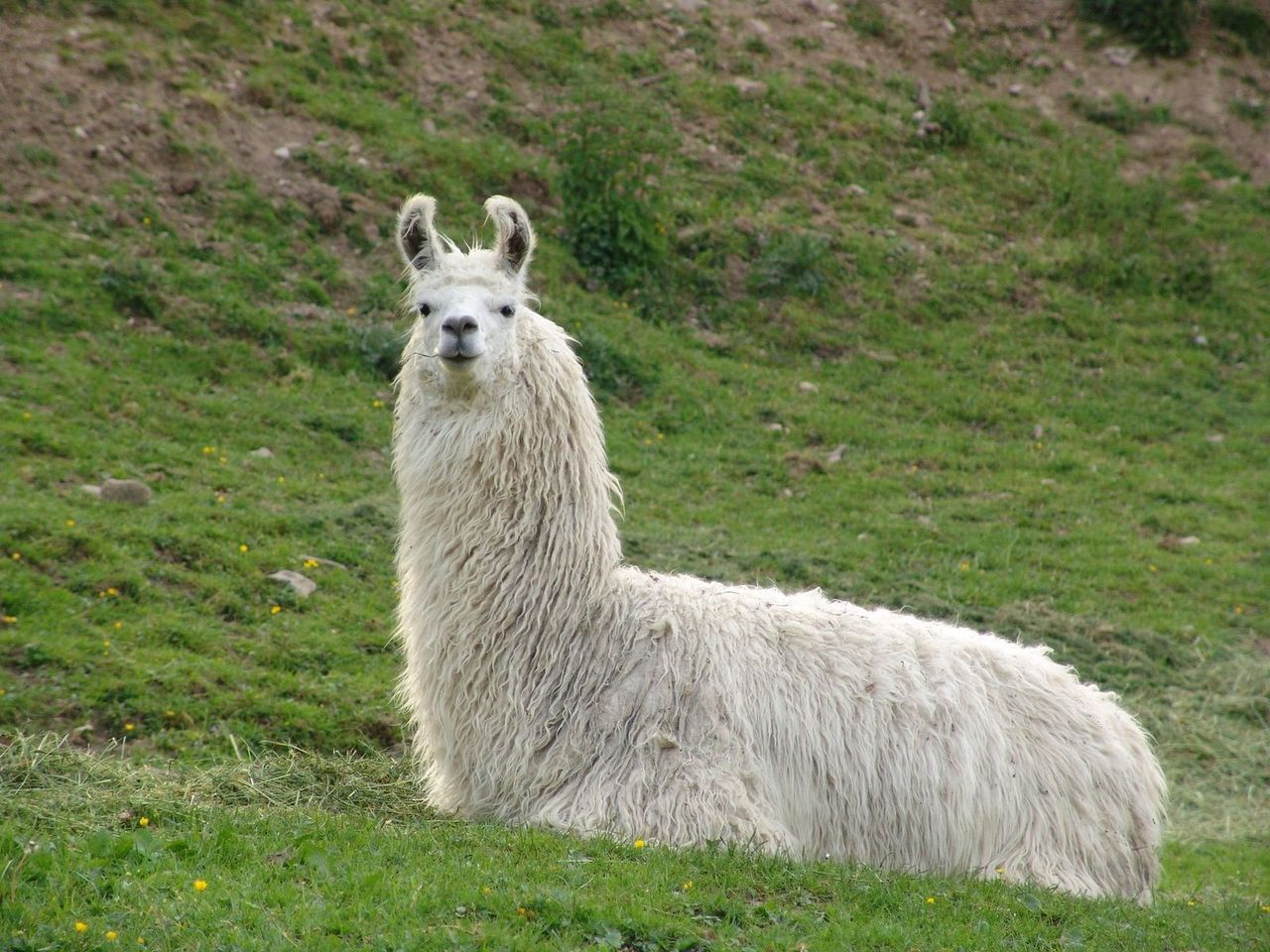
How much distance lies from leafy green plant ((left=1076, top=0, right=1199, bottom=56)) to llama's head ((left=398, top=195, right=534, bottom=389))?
17697mm

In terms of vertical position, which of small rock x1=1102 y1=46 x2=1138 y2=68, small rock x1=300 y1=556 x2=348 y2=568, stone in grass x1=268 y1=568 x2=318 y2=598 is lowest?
small rock x1=300 y1=556 x2=348 y2=568

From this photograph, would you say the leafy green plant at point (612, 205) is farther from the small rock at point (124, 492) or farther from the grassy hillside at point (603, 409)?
the small rock at point (124, 492)

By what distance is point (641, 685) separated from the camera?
5.87 m

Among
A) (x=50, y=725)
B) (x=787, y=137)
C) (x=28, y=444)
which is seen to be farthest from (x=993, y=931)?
(x=787, y=137)

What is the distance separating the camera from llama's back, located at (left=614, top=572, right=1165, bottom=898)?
583cm

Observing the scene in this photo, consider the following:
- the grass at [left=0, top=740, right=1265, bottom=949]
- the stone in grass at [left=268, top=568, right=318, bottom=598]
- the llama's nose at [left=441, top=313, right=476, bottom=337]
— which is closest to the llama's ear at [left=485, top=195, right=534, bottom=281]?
the llama's nose at [left=441, top=313, right=476, bottom=337]

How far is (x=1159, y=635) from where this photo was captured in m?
10.3

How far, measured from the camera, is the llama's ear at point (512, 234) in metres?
6.17

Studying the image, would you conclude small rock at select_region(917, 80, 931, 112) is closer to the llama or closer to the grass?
the llama

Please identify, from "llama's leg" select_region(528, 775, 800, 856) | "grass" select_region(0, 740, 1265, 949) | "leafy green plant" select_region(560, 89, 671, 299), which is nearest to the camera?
"grass" select_region(0, 740, 1265, 949)

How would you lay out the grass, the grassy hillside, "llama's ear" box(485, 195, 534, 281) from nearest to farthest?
the grass < the grassy hillside < "llama's ear" box(485, 195, 534, 281)

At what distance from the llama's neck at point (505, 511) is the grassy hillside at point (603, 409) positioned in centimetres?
89

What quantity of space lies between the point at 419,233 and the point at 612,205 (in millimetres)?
8903

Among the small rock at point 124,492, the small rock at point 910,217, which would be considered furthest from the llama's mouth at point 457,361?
the small rock at point 910,217
